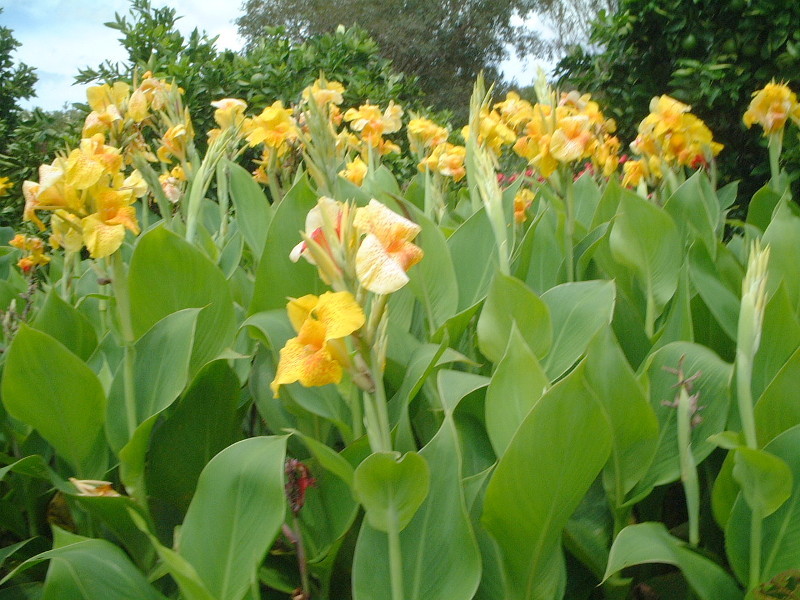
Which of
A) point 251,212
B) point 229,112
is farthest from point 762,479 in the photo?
point 229,112

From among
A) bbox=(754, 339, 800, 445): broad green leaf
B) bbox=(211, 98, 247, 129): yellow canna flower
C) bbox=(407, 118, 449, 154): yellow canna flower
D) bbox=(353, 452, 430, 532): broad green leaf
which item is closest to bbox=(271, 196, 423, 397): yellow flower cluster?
bbox=(353, 452, 430, 532): broad green leaf

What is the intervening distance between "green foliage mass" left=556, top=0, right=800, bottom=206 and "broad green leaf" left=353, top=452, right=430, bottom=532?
254 centimetres

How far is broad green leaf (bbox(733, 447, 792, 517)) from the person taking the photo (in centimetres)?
67

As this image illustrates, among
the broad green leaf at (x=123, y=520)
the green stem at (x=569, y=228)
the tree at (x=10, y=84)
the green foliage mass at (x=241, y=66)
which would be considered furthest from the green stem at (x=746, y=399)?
the tree at (x=10, y=84)

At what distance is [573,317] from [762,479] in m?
0.35

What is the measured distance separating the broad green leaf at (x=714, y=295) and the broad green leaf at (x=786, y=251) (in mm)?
134

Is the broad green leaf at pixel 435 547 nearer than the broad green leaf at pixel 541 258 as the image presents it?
Yes

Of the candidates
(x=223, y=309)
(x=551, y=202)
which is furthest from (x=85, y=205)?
(x=551, y=202)

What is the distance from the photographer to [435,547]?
0.70 metres

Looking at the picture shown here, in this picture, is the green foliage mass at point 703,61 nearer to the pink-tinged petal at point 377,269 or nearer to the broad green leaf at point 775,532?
the broad green leaf at point 775,532

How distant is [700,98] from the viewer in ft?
10.0

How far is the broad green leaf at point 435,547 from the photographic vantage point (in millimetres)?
679

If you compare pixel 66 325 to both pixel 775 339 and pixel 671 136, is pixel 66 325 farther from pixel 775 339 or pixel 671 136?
pixel 671 136

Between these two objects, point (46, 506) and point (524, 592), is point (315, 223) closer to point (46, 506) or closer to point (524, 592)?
point (524, 592)
